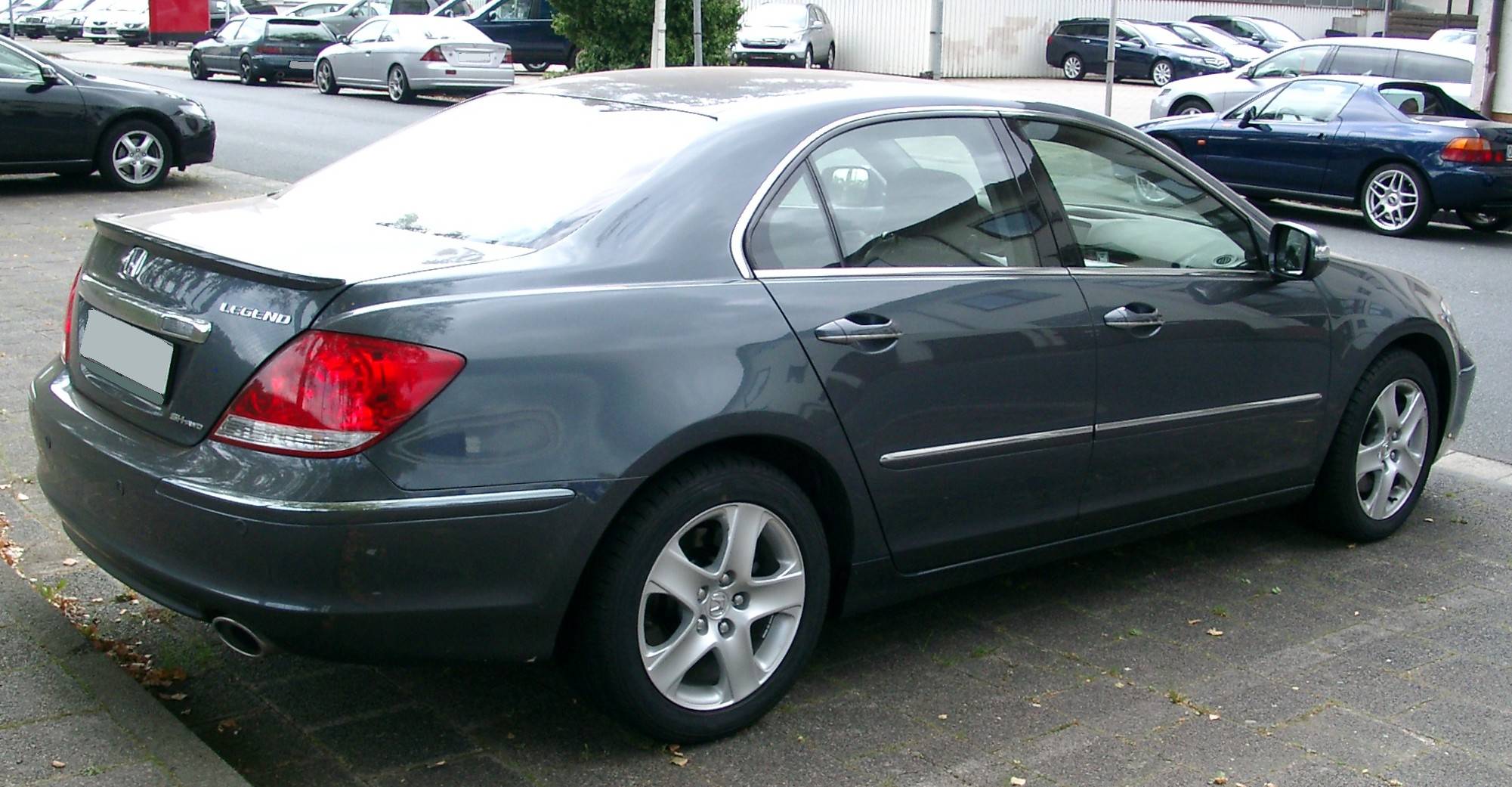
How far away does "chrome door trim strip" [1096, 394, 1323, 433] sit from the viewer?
4441 mm

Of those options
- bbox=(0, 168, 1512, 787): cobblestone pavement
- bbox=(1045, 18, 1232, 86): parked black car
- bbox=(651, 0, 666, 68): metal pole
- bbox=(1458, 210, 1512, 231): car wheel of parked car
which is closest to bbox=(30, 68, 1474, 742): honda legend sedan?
bbox=(0, 168, 1512, 787): cobblestone pavement

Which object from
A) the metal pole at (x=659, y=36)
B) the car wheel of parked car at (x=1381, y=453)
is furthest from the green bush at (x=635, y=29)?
the car wheel of parked car at (x=1381, y=453)

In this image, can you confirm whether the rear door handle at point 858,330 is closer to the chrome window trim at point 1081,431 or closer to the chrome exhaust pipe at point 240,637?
the chrome window trim at point 1081,431

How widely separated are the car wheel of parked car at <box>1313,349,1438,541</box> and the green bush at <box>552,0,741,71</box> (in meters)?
21.1

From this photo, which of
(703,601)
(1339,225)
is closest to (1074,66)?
(1339,225)

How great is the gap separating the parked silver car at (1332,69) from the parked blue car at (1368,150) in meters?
2.82

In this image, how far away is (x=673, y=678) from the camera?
3627 mm

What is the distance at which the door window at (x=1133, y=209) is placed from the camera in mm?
4523

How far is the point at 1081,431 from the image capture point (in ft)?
14.3

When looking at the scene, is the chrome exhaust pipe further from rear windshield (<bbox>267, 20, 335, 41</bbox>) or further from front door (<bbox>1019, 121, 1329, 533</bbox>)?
rear windshield (<bbox>267, 20, 335, 41</bbox>)

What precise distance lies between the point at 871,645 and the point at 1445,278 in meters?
8.84

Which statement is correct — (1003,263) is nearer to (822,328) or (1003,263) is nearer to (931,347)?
(931,347)

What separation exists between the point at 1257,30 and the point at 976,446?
3583 centimetres

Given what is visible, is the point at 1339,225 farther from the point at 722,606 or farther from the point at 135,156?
the point at 722,606
